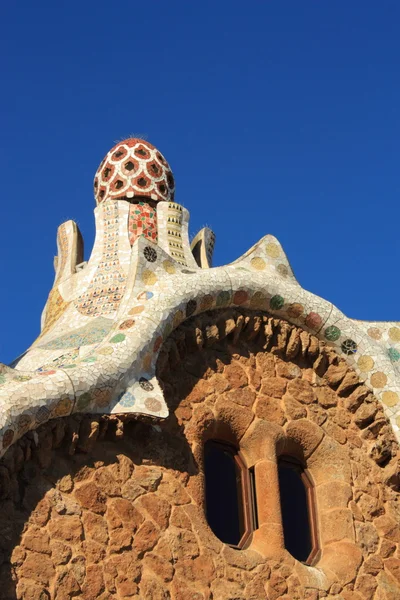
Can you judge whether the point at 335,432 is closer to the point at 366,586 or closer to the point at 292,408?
the point at 292,408

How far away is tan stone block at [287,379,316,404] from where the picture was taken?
841cm

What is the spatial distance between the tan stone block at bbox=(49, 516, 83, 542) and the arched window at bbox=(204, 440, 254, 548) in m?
1.07

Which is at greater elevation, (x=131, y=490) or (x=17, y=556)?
(x=131, y=490)

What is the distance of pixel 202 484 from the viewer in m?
7.54

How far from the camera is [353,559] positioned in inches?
309

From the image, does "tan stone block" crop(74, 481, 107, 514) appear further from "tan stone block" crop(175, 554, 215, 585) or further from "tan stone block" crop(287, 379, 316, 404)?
"tan stone block" crop(287, 379, 316, 404)

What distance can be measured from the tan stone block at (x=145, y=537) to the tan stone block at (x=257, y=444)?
1126 millimetres

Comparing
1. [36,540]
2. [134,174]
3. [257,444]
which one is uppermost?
[134,174]

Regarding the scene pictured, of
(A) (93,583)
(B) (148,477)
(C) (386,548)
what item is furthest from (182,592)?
(C) (386,548)

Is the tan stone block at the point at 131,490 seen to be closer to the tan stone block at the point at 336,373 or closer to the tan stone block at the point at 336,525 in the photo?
the tan stone block at the point at 336,525

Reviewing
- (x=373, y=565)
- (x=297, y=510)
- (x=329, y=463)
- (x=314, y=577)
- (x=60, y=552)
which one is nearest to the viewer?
(x=60, y=552)

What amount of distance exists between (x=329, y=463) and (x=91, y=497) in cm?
199

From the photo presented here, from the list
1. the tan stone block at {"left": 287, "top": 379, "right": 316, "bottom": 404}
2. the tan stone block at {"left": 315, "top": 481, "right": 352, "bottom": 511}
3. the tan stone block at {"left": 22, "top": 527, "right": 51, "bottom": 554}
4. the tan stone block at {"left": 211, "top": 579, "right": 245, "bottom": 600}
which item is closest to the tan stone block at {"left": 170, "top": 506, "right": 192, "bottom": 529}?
the tan stone block at {"left": 211, "top": 579, "right": 245, "bottom": 600}

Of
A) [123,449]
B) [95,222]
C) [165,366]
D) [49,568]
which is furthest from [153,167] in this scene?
[49,568]
